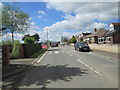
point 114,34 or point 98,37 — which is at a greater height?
point 114,34

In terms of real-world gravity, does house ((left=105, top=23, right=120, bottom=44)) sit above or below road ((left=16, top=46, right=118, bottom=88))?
above

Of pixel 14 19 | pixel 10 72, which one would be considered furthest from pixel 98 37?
pixel 10 72

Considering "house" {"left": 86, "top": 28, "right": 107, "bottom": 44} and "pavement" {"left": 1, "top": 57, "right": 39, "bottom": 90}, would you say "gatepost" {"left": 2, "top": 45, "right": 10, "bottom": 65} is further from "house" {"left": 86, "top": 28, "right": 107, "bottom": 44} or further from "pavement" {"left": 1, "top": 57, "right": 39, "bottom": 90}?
"house" {"left": 86, "top": 28, "right": 107, "bottom": 44}

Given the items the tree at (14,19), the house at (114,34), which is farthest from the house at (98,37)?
the tree at (14,19)

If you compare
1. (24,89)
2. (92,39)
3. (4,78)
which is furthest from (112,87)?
(92,39)

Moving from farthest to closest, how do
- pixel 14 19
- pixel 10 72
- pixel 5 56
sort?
1. pixel 14 19
2. pixel 5 56
3. pixel 10 72

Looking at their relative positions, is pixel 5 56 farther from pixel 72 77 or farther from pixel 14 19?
pixel 14 19

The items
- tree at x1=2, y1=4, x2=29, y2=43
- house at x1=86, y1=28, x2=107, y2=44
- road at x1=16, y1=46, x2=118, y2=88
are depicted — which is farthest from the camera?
house at x1=86, y1=28, x2=107, y2=44

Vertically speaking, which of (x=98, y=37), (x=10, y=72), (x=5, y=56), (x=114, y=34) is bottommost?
(x=10, y=72)

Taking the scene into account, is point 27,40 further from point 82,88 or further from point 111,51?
point 82,88

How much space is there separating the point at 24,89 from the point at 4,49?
646cm

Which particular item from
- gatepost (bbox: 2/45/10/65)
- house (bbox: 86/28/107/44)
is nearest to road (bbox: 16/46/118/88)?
gatepost (bbox: 2/45/10/65)

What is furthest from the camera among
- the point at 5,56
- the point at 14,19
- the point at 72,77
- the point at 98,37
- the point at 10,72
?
the point at 98,37

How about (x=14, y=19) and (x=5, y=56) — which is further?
(x=14, y=19)
